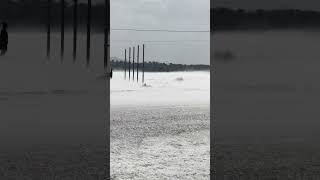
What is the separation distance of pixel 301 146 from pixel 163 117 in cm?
727

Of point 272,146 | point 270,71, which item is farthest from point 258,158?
point 270,71

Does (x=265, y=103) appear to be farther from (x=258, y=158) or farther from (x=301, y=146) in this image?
(x=258, y=158)

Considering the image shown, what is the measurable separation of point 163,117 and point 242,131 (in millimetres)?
5032

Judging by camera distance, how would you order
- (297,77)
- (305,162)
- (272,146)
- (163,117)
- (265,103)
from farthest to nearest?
(297,77)
(265,103)
(163,117)
(272,146)
(305,162)

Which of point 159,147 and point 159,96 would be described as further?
point 159,96

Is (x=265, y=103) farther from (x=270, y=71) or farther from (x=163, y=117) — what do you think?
(x=270, y=71)

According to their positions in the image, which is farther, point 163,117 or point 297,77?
point 297,77

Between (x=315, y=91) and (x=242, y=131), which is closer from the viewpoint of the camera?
(x=242, y=131)

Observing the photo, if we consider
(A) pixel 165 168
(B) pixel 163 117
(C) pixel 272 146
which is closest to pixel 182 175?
(A) pixel 165 168

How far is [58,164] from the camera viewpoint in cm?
788

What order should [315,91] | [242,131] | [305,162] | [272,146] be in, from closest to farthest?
1. [305,162]
2. [272,146]
3. [242,131]
4. [315,91]

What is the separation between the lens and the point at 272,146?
1009 cm

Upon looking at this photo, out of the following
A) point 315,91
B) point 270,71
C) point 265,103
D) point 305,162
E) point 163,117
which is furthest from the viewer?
point 270,71

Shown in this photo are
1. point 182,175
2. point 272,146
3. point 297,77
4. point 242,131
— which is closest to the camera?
point 182,175
